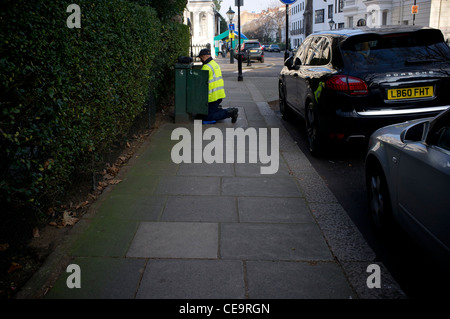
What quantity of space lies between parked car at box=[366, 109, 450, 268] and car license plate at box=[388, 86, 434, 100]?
189 centimetres

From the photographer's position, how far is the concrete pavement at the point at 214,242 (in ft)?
11.2

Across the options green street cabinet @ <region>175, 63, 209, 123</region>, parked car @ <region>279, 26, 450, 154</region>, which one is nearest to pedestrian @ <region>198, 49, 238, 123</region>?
green street cabinet @ <region>175, 63, 209, 123</region>

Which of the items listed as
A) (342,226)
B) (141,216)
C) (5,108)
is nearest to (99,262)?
(141,216)

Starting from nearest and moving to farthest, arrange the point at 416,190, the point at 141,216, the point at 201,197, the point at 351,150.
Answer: the point at 416,190 → the point at 141,216 → the point at 201,197 → the point at 351,150

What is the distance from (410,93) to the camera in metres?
6.22

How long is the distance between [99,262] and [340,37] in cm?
490

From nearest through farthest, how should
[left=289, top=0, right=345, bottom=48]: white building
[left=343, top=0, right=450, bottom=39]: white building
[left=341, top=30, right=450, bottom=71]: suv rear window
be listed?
[left=341, top=30, right=450, bottom=71]: suv rear window < [left=343, top=0, right=450, bottom=39]: white building < [left=289, top=0, right=345, bottom=48]: white building

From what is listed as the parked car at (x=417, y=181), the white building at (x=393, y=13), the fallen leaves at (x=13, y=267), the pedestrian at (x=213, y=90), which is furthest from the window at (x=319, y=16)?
the fallen leaves at (x=13, y=267)

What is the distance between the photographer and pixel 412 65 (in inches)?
244

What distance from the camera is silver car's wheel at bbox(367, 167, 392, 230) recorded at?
423 cm

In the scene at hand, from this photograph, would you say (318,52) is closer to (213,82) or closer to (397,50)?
(397,50)
